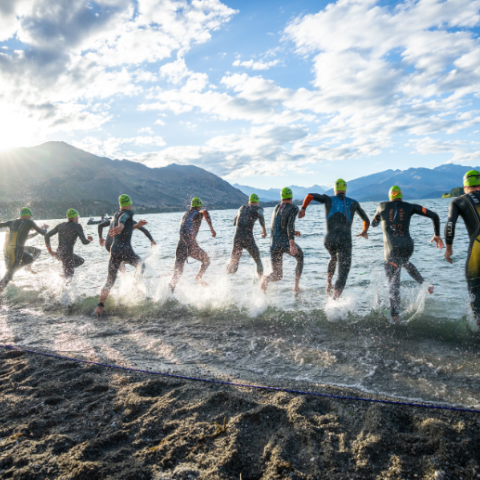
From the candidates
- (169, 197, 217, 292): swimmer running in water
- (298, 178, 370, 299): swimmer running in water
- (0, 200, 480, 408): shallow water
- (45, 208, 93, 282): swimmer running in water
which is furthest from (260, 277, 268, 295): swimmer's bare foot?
(45, 208, 93, 282): swimmer running in water

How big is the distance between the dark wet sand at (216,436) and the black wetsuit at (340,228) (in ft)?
11.9

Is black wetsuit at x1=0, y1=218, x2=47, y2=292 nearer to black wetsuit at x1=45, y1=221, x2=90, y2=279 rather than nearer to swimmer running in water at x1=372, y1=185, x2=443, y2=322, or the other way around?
black wetsuit at x1=45, y1=221, x2=90, y2=279

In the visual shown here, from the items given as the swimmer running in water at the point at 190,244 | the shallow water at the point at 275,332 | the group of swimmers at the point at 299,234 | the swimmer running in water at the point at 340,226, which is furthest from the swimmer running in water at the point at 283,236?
the swimmer running in water at the point at 190,244

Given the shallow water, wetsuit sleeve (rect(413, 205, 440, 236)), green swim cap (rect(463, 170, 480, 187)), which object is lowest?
the shallow water

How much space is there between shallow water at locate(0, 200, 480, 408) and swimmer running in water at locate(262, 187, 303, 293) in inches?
28.9

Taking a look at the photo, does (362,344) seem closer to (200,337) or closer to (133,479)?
(200,337)

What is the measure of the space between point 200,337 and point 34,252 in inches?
329

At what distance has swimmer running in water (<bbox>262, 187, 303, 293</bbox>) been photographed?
26.6 ft

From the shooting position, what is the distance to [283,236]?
8273 mm

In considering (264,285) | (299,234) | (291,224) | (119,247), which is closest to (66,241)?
(119,247)

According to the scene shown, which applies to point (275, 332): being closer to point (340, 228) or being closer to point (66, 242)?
point (340, 228)

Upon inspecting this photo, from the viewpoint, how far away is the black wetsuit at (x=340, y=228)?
6.95 meters

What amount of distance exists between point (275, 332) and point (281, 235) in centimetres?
302

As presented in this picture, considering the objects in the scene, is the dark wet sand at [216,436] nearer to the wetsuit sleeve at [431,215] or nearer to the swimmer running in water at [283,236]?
the wetsuit sleeve at [431,215]
